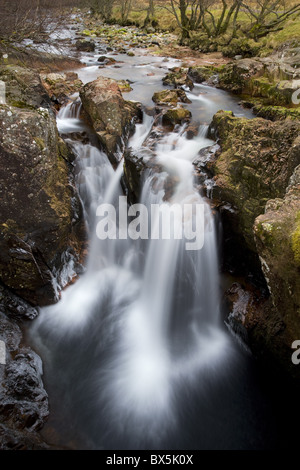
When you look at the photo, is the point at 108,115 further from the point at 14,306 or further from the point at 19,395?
the point at 19,395

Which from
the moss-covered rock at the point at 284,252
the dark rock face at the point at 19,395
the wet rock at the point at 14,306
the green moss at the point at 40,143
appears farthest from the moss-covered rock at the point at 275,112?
the dark rock face at the point at 19,395

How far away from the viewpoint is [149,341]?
555 cm

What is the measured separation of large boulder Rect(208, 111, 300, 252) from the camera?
5066 mm

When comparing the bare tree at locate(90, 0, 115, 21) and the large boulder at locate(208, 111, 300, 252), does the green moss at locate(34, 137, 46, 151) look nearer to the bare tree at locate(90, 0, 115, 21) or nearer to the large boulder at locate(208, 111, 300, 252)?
the large boulder at locate(208, 111, 300, 252)

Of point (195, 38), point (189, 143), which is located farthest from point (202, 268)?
point (195, 38)

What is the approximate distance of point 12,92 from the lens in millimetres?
5898

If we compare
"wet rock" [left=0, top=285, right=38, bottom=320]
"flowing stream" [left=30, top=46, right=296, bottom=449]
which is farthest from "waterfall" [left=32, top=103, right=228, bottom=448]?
"wet rock" [left=0, top=285, right=38, bottom=320]

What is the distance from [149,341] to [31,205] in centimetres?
353

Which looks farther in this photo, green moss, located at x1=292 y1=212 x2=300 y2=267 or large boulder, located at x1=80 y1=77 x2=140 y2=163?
large boulder, located at x1=80 y1=77 x2=140 y2=163

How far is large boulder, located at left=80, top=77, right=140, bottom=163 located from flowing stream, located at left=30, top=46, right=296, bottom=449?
0.45 m

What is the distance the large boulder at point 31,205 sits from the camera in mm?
4602

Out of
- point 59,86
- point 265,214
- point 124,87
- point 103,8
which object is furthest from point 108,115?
point 103,8

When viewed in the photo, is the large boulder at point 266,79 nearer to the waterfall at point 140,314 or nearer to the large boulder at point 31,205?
the waterfall at point 140,314
